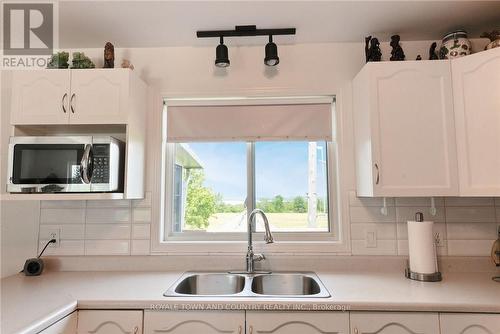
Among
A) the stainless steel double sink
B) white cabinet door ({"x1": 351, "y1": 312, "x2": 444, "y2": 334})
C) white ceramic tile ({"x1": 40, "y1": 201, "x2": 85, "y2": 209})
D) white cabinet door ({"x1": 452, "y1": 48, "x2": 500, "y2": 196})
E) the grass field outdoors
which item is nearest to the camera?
white cabinet door ({"x1": 351, "y1": 312, "x2": 444, "y2": 334})

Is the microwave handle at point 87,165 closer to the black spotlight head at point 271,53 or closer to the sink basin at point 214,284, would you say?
the sink basin at point 214,284

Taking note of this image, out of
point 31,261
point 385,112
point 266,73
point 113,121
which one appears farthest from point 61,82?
point 385,112

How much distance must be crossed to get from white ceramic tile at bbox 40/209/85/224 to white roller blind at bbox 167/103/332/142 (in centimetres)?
76

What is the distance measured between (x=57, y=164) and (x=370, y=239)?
1.88 meters

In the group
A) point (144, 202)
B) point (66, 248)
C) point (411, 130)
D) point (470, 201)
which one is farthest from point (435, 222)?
point (66, 248)

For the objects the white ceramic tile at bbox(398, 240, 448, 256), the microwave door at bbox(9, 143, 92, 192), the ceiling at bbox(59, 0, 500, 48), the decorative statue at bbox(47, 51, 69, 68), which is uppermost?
the ceiling at bbox(59, 0, 500, 48)

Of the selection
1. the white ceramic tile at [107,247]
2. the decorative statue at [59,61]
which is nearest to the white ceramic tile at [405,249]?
the white ceramic tile at [107,247]

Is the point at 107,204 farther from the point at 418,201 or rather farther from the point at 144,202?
the point at 418,201

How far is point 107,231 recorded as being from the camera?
1979 mm

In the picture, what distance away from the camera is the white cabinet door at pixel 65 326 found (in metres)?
1.22

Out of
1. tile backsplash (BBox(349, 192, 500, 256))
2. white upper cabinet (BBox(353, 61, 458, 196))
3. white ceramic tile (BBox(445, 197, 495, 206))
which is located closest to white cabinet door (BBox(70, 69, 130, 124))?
white upper cabinet (BBox(353, 61, 458, 196))

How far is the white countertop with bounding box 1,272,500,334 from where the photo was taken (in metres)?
1.28

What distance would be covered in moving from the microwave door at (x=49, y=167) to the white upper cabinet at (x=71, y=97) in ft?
0.58

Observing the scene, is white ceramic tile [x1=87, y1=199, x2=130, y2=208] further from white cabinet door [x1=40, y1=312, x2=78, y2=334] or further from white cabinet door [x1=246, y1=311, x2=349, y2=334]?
white cabinet door [x1=246, y1=311, x2=349, y2=334]
